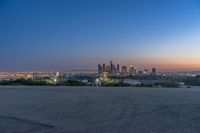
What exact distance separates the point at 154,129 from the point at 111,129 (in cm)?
102

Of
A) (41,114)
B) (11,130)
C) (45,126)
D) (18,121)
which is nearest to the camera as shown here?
(11,130)

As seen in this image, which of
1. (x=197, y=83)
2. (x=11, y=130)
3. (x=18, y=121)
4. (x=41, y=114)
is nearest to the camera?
(x=11, y=130)

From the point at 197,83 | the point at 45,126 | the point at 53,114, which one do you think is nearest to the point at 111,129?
the point at 45,126

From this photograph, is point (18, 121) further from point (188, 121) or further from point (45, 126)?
point (188, 121)

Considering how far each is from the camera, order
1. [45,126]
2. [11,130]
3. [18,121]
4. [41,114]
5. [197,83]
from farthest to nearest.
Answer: [197,83]
[41,114]
[18,121]
[45,126]
[11,130]

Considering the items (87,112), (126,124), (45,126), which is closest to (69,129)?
(45,126)

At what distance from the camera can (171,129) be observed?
9.55 meters

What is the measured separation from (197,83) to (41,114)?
30.2 meters

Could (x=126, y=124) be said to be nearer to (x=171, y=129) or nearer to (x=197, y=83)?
(x=171, y=129)

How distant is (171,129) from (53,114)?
4.20 m

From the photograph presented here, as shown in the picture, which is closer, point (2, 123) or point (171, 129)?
point (171, 129)

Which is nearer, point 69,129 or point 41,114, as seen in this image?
point 69,129

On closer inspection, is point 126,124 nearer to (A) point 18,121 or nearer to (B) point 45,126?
(B) point 45,126

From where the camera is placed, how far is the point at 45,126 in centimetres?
987
